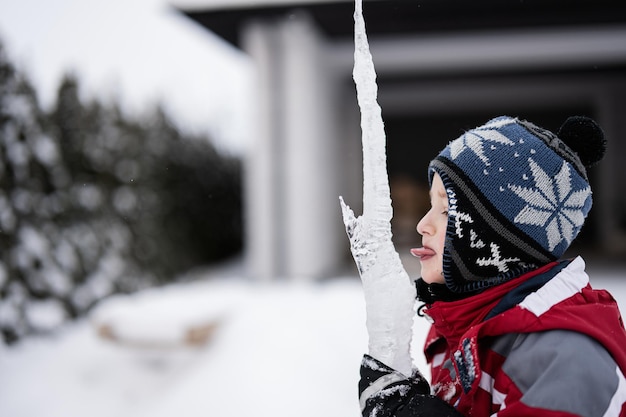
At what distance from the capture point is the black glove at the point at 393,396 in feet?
3.19

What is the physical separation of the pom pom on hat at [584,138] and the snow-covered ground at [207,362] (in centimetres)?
183

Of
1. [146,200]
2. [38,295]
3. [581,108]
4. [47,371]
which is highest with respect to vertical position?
[581,108]

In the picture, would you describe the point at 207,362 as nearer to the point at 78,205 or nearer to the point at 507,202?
the point at 78,205

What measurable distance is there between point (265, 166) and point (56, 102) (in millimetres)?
2262

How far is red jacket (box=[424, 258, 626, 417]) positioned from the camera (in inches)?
32.7

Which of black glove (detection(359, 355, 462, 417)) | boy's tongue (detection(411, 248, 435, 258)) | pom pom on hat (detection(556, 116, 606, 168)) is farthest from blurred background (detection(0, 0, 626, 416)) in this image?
black glove (detection(359, 355, 462, 417))

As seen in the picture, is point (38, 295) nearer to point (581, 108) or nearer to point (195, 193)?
point (195, 193)

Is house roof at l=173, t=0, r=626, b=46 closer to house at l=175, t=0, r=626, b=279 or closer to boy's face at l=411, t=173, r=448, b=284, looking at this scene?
house at l=175, t=0, r=626, b=279

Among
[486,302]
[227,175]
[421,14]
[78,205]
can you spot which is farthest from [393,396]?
[227,175]

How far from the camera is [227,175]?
9281 mm

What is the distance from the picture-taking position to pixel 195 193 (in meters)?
8.12

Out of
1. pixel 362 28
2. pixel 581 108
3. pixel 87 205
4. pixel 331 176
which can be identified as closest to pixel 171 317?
pixel 87 205

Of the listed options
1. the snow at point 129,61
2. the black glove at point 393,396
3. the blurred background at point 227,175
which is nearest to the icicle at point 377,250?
the black glove at point 393,396

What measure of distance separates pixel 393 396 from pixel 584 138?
0.64 m
